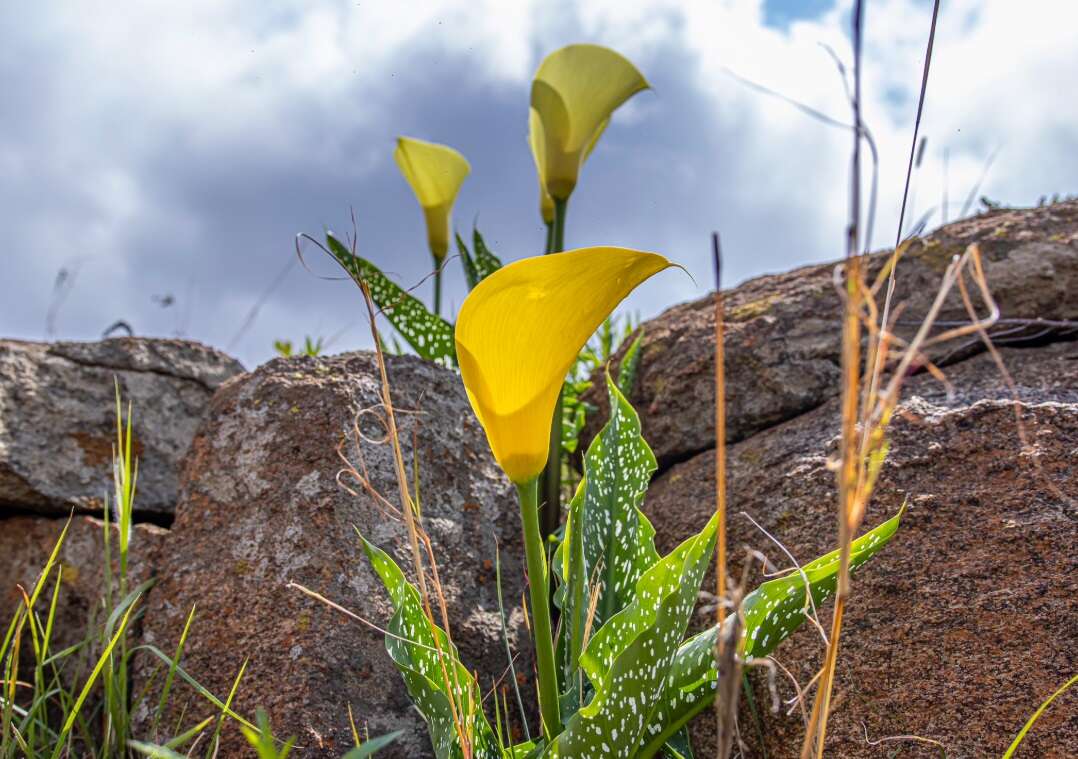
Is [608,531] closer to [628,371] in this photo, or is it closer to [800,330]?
[628,371]

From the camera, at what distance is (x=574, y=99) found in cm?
132

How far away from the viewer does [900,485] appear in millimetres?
1159

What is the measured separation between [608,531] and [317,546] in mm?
421

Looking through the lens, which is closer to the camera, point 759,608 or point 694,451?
point 759,608

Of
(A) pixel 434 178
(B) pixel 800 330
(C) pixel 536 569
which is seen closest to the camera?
(C) pixel 536 569

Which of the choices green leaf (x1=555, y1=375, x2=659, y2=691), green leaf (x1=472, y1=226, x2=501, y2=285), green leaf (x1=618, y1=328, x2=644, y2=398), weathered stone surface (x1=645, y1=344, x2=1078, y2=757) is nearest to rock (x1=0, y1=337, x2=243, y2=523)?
green leaf (x1=472, y1=226, x2=501, y2=285)

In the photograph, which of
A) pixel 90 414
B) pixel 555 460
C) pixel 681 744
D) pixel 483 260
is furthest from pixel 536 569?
pixel 90 414

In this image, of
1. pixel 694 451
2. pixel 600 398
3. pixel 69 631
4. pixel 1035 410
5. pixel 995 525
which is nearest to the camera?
pixel 995 525

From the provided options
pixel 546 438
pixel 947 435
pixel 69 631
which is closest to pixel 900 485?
pixel 947 435

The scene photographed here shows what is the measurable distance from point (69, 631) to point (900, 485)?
4.89 ft

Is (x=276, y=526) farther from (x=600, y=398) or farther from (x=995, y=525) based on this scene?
(x=995, y=525)

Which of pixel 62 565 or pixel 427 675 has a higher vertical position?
pixel 62 565

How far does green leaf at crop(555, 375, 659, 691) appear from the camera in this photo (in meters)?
1.04

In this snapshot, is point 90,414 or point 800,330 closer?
point 800,330
